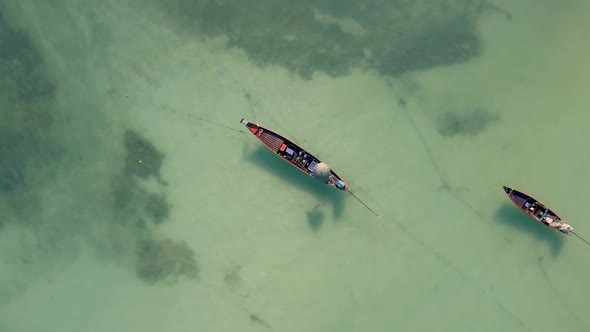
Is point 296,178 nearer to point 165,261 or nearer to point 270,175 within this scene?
point 270,175

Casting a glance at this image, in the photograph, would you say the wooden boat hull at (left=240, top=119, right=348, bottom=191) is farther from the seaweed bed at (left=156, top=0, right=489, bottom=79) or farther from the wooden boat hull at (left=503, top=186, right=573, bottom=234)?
the wooden boat hull at (left=503, top=186, right=573, bottom=234)

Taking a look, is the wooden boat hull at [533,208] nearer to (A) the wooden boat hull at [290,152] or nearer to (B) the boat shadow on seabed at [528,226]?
(B) the boat shadow on seabed at [528,226]

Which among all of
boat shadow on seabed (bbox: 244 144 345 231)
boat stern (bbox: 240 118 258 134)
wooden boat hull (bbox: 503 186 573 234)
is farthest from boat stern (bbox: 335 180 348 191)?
wooden boat hull (bbox: 503 186 573 234)

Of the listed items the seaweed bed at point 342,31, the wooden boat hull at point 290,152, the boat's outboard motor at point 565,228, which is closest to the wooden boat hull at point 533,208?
the boat's outboard motor at point 565,228

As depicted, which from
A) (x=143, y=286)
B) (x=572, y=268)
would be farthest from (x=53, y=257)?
(x=572, y=268)

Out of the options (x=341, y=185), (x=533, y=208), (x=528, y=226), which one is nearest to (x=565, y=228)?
(x=528, y=226)

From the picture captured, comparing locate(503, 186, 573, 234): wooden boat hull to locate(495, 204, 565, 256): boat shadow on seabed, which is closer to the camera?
locate(503, 186, 573, 234): wooden boat hull

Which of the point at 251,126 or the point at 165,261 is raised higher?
the point at 251,126
